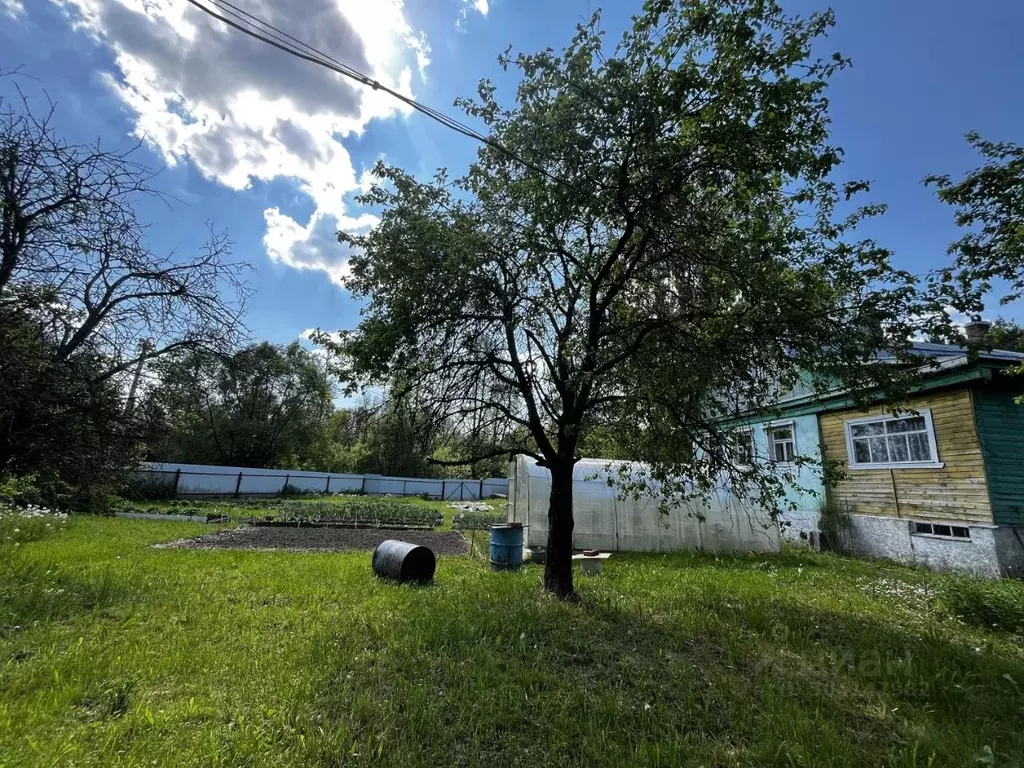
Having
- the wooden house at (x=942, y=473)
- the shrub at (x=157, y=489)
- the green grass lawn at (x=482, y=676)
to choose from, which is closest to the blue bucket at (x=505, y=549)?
the green grass lawn at (x=482, y=676)

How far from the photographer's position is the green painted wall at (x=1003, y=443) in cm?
1014

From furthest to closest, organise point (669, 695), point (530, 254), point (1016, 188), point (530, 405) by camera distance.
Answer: point (1016, 188), point (530, 405), point (530, 254), point (669, 695)

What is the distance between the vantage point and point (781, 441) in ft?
54.3

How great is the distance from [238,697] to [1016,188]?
1288 centimetres

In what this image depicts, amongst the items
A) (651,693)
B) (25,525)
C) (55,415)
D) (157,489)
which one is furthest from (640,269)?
(157,489)

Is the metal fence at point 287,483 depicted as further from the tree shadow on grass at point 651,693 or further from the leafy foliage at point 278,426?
the tree shadow on grass at point 651,693

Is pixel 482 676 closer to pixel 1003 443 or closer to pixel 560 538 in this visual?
pixel 560 538

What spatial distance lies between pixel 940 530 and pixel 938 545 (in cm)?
40

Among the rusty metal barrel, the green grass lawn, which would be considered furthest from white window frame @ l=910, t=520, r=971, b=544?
the rusty metal barrel

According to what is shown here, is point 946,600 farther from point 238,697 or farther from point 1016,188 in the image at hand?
point 238,697

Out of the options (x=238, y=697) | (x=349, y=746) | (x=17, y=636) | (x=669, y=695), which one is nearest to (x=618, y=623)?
(x=669, y=695)

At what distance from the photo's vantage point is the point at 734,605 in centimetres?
689

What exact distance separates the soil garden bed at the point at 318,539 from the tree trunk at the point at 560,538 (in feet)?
19.1

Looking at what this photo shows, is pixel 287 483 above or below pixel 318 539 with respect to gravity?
above
